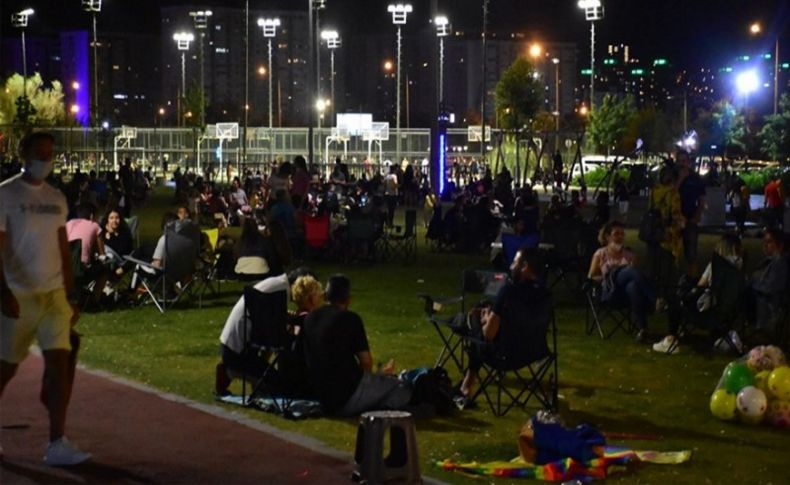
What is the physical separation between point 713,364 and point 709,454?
3.90 m

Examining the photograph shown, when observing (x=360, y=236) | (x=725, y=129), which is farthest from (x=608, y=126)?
(x=360, y=236)

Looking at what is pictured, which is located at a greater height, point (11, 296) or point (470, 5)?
point (470, 5)

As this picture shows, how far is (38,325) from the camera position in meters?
7.98

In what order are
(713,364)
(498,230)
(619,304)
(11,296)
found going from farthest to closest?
(498,230) → (619,304) → (713,364) → (11,296)

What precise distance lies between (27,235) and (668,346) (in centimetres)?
784

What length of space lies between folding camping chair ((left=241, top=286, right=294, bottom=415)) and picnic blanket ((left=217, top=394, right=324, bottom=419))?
2cm

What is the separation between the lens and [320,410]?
1031 centimetres

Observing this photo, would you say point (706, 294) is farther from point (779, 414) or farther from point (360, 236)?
point (360, 236)

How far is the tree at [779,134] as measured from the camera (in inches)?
2250

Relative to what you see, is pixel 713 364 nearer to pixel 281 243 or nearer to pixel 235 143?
pixel 281 243

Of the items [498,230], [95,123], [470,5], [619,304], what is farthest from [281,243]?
[470,5]

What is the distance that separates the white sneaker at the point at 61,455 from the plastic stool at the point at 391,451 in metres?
1.74

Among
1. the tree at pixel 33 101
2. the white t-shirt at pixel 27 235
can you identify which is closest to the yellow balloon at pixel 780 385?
the white t-shirt at pixel 27 235

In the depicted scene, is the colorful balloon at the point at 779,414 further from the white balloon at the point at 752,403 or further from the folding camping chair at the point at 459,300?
the folding camping chair at the point at 459,300
